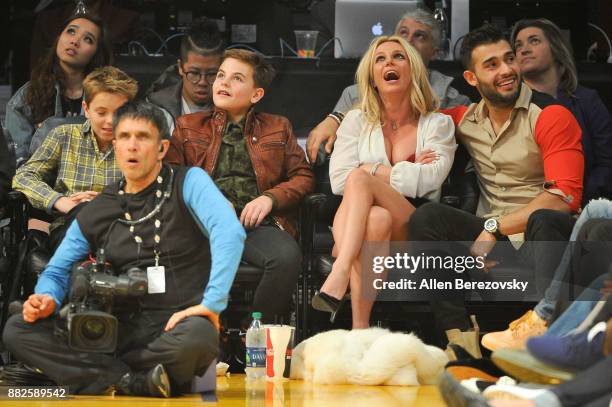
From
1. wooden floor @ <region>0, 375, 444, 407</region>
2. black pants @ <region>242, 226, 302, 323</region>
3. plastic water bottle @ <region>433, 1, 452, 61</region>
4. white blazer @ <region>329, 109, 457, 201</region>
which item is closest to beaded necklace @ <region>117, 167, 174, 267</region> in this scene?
wooden floor @ <region>0, 375, 444, 407</region>

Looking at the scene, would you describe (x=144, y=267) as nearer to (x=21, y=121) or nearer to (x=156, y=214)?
(x=156, y=214)

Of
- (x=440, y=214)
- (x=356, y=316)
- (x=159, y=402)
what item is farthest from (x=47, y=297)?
(x=440, y=214)

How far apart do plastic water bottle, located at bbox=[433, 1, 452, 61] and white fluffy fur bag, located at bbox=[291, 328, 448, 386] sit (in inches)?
67.2

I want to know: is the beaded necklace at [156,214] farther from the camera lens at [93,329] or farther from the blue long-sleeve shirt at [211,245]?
the camera lens at [93,329]

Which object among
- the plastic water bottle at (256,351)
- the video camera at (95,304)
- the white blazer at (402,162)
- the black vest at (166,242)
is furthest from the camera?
the white blazer at (402,162)

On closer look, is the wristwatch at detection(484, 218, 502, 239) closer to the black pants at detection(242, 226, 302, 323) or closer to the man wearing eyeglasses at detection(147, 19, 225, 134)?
the black pants at detection(242, 226, 302, 323)

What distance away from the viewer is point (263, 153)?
406cm

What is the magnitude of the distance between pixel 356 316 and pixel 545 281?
2.17 feet

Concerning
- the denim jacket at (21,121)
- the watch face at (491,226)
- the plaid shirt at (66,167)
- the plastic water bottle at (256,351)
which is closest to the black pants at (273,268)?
the plastic water bottle at (256,351)

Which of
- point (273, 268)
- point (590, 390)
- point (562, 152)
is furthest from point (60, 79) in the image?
point (590, 390)

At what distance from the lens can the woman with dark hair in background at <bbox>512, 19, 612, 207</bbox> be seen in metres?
4.23

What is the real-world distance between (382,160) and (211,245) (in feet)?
3.68

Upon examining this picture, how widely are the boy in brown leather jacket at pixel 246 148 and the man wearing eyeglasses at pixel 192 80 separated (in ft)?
1.06

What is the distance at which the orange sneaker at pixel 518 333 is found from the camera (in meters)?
3.39
